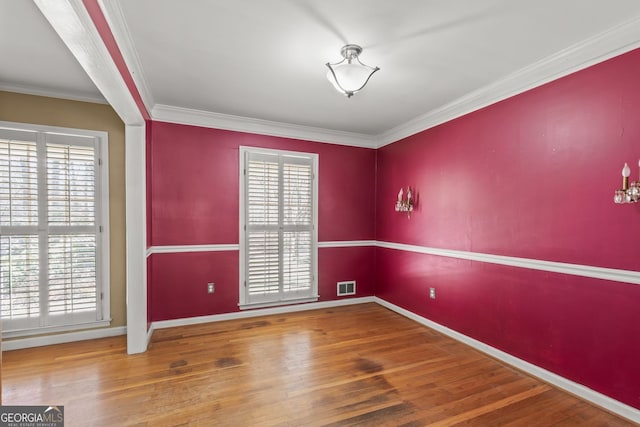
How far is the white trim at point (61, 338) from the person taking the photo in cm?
307

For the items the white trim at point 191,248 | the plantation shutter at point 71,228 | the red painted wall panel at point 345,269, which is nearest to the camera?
the plantation shutter at point 71,228

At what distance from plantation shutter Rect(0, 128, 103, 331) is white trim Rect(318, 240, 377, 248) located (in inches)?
112

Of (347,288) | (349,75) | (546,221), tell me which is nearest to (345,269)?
(347,288)

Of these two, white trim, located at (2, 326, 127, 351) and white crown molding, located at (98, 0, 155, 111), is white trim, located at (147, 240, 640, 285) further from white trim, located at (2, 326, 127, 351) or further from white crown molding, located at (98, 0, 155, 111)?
white crown molding, located at (98, 0, 155, 111)

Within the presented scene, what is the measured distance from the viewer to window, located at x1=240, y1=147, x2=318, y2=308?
4.11 meters

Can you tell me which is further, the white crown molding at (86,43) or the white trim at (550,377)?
the white trim at (550,377)

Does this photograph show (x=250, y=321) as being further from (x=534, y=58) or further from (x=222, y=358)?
(x=534, y=58)

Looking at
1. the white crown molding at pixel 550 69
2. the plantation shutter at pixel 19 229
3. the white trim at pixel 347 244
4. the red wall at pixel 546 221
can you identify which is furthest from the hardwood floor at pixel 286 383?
the white crown molding at pixel 550 69

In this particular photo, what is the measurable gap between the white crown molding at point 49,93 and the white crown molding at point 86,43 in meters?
1.04

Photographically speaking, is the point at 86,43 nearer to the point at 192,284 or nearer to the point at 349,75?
the point at 349,75

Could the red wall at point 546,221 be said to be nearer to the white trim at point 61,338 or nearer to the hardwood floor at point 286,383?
the hardwood floor at point 286,383

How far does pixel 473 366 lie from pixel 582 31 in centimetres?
281

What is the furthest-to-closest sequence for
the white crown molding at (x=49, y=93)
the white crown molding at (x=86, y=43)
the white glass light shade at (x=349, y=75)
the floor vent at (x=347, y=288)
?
the floor vent at (x=347, y=288) → the white crown molding at (x=49, y=93) → the white glass light shade at (x=349, y=75) → the white crown molding at (x=86, y=43)

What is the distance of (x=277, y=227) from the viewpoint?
4.28m
